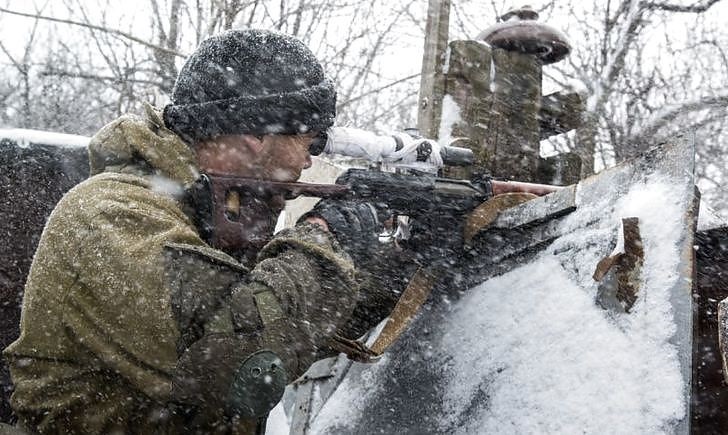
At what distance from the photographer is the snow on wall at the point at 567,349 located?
139 centimetres

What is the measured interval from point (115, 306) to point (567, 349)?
3.66ft

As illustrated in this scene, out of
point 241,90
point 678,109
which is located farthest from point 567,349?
point 678,109

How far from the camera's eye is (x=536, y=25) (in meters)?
3.26

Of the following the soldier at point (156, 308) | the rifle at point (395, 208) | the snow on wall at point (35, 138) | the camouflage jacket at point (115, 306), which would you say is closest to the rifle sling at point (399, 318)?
the rifle at point (395, 208)

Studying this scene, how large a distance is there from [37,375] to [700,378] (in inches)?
63.5

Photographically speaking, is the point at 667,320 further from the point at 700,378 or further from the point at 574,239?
the point at 574,239

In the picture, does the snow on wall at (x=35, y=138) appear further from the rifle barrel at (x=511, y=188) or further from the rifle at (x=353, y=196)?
the rifle barrel at (x=511, y=188)

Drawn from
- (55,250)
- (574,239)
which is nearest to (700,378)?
(574,239)

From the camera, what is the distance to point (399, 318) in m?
2.18

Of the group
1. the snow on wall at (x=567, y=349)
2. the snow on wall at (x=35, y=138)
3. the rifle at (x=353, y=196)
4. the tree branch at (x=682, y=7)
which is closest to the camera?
the snow on wall at (x=567, y=349)

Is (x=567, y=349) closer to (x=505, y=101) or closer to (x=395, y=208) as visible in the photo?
(x=395, y=208)

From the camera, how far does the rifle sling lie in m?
2.02

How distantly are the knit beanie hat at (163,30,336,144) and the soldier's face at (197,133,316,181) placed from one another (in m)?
0.03

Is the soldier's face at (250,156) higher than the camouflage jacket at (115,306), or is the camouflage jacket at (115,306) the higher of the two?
the soldier's face at (250,156)
